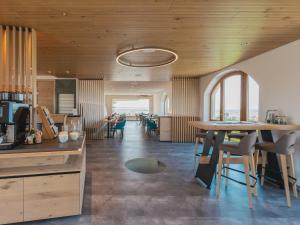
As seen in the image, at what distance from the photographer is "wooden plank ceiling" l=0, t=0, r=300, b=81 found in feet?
6.75

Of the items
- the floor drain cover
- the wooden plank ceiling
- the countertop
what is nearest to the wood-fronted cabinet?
the countertop

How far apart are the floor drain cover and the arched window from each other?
2717 mm

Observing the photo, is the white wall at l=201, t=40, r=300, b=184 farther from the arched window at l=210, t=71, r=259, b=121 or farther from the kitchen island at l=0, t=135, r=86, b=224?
the kitchen island at l=0, t=135, r=86, b=224

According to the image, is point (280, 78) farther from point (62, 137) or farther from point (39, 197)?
point (39, 197)

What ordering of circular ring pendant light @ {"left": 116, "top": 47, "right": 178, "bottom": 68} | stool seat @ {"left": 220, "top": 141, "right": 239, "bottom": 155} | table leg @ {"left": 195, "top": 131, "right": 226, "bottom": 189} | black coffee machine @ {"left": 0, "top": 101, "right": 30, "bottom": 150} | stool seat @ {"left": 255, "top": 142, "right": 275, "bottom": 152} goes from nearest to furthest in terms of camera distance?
black coffee machine @ {"left": 0, "top": 101, "right": 30, "bottom": 150} → stool seat @ {"left": 220, "top": 141, "right": 239, "bottom": 155} → stool seat @ {"left": 255, "top": 142, "right": 275, "bottom": 152} → table leg @ {"left": 195, "top": 131, "right": 226, "bottom": 189} → circular ring pendant light @ {"left": 116, "top": 47, "right": 178, "bottom": 68}

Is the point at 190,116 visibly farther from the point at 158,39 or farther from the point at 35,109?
the point at 35,109

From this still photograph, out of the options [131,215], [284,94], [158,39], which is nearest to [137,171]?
Result: [131,215]

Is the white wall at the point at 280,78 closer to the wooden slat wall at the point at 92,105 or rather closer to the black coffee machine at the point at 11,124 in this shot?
the black coffee machine at the point at 11,124

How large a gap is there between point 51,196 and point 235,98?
17.0 feet

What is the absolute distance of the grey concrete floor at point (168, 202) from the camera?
2.24 m

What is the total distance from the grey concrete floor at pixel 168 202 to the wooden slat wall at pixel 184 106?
3210 mm

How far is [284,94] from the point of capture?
3355 millimetres

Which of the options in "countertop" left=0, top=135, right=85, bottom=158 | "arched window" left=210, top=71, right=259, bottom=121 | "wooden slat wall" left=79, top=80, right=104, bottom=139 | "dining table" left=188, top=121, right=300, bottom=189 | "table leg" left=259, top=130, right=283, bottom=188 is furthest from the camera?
"wooden slat wall" left=79, top=80, right=104, bottom=139

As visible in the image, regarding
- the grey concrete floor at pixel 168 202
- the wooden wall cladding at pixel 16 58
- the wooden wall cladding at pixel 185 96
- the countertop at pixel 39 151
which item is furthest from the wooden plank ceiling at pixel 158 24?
the wooden wall cladding at pixel 185 96
